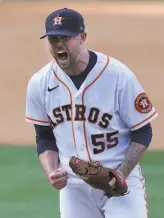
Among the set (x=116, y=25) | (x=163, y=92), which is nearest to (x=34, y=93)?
(x=163, y=92)

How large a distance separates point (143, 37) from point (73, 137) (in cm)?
632

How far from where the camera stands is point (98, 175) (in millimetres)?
3979

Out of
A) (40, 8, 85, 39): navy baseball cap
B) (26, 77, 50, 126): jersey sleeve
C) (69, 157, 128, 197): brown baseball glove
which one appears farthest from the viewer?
(26, 77, 50, 126): jersey sleeve

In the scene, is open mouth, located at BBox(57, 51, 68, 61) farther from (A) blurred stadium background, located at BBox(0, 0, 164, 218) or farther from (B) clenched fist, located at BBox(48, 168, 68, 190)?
(A) blurred stadium background, located at BBox(0, 0, 164, 218)

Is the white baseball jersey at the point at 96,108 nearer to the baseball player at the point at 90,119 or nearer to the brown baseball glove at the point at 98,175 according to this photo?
the baseball player at the point at 90,119

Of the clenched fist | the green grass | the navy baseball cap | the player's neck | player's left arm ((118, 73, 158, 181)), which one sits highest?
the navy baseball cap

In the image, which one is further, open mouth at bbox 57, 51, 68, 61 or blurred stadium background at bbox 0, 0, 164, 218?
blurred stadium background at bbox 0, 0, 164, 218

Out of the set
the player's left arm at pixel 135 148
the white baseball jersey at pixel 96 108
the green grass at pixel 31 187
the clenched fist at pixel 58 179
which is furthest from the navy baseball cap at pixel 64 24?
the green grass at pixel 31 187

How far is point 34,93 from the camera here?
4.40 metres

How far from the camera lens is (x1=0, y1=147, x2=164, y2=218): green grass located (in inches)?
275

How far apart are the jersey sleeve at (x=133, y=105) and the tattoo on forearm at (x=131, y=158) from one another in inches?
4.4

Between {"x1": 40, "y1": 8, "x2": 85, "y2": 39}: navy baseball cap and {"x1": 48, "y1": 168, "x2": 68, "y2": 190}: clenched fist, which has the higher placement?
{"x1": 40, "y1": 8, "x2": 85, "y2": 39}: navy baseball cap

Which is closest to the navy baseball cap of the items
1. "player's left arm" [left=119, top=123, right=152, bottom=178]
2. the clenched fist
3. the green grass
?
"player's left arm" [left=119, top=123, right=152, bottom=178]

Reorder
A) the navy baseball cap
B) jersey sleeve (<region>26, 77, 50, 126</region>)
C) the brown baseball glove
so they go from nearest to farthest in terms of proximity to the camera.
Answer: the brown baseball glove, the navy baseball cap, jersey sleeve (<region>26, 77, 50, 126</region>)
